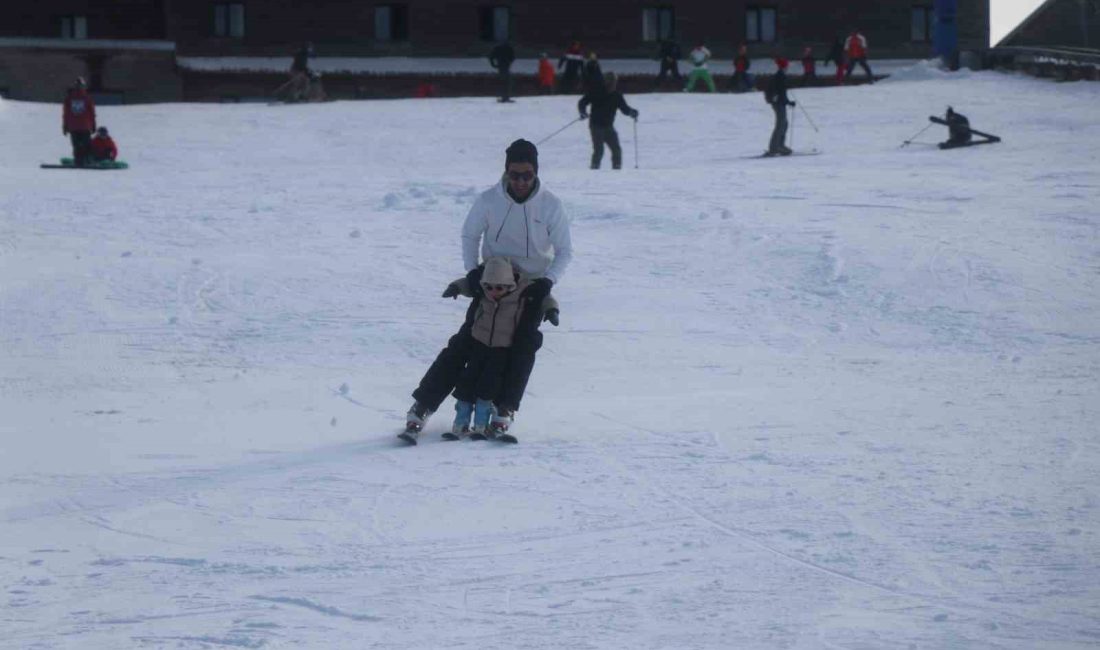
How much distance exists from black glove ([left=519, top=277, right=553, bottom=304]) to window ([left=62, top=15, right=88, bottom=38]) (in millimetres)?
41583

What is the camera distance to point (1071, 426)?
311 inches

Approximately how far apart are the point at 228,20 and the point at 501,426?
128ft

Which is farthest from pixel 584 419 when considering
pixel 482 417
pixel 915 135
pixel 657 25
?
pixel 657 25

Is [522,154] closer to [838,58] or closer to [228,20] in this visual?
[838,58]

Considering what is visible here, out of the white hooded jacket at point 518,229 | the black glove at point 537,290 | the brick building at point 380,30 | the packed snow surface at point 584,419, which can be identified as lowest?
the packed snow surface at point 584,419

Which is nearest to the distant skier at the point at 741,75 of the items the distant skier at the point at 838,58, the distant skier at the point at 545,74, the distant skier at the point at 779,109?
the distant skier at the point at 838,58

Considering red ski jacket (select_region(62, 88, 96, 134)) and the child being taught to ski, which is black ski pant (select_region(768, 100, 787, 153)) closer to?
red ski jacket (select_region(62, 88, 96, 134))

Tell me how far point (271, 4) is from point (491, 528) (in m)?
40.1

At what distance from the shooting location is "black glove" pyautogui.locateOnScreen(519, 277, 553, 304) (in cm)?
754

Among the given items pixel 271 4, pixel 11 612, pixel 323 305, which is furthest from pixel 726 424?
pixel 271 4

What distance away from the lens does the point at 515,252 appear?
7.62 metres

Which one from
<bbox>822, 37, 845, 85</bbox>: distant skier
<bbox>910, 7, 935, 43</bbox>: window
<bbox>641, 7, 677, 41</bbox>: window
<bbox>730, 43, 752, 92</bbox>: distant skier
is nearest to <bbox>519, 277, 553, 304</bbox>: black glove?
<bbox>730, 43, 752, 92</bbox>: distant skier

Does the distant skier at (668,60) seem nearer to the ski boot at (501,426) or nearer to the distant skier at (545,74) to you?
the distant skier at (545,74)

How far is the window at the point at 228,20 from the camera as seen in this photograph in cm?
4453
